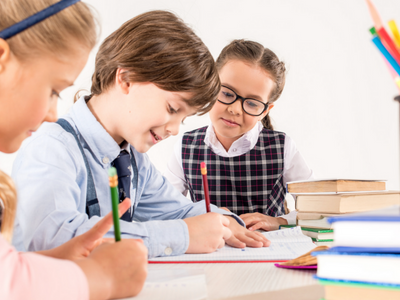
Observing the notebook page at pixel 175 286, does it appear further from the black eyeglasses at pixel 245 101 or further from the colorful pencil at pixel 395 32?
the black eyeglasses at pixel 245 101

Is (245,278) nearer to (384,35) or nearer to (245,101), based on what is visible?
(384,35)

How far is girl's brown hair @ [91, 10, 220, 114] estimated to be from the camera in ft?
3.09

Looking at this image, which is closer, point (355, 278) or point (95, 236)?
point (355, 278)

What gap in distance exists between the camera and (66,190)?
75cm

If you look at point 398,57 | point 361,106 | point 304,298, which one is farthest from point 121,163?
point 361,106

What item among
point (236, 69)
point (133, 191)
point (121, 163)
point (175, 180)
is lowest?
point (175, 180)

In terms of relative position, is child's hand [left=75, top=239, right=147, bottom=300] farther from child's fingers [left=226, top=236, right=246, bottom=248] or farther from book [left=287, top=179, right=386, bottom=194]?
book [left=287, top=179, right=386, bottom=194]

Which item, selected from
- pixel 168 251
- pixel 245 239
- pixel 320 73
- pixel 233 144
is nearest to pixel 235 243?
pixel 245 239

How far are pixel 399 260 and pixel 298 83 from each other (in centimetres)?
252

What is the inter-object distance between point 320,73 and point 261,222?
6.11ft

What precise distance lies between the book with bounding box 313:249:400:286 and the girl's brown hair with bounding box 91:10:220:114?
69 centimetres

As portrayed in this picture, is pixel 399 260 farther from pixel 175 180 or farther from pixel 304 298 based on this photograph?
pixel 175 180

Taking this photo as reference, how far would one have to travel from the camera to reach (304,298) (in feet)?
1.60

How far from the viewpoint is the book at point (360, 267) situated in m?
0.32
